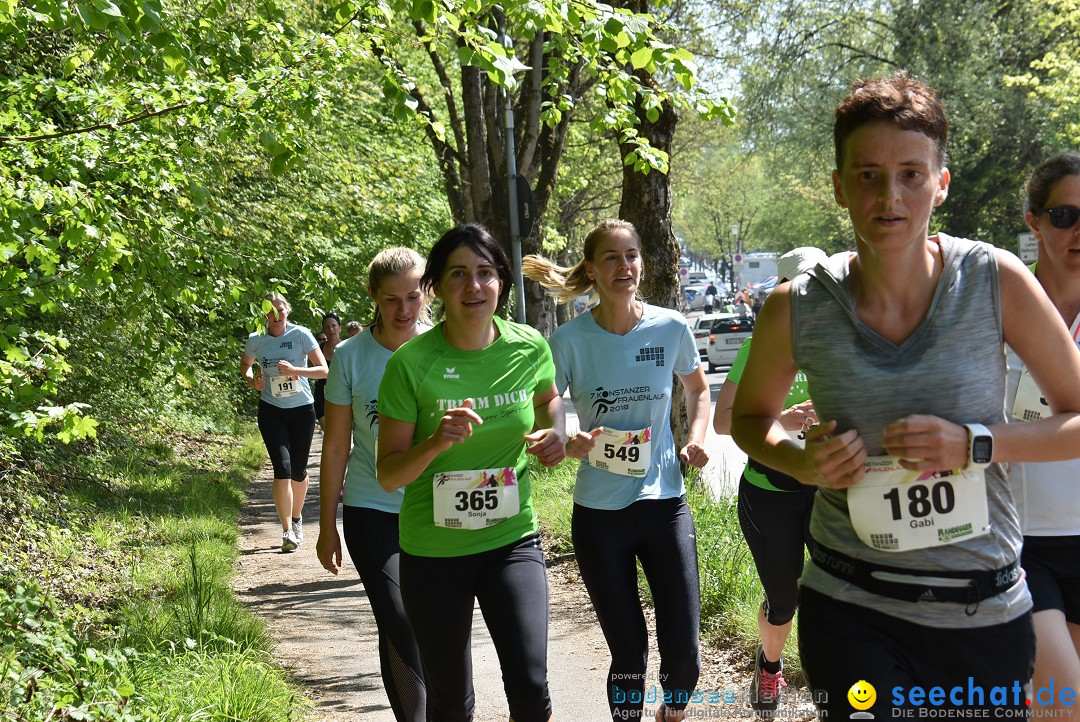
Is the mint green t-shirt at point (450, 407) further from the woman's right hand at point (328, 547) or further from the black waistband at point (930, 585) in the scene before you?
the black waistband at point (930, 585)

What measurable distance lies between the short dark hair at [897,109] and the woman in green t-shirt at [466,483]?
1649 millimetres

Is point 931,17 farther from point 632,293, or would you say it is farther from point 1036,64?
point 632,293

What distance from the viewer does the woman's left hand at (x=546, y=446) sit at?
13.5 ft

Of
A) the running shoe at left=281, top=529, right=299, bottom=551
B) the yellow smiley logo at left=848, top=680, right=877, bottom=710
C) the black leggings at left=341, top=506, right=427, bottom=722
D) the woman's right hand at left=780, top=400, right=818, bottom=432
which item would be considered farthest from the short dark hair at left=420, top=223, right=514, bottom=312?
the running shoe at left=281, top=529, right=299, bottom=551

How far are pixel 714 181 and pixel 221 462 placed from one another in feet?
93.6

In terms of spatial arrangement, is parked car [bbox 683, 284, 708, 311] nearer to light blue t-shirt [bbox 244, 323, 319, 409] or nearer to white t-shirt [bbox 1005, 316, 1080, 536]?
light blue t-shirt [bbox 244, 323, 319, 409]

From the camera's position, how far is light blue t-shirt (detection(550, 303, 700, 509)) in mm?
4715

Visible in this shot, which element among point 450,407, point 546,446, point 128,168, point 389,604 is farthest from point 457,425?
point 128,168

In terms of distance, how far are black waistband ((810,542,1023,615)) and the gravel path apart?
282 cm

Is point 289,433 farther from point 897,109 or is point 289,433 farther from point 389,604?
point 897,109

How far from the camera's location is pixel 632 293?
5055 mm

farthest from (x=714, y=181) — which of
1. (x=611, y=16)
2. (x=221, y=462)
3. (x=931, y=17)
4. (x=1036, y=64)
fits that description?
(x=611, y=16)

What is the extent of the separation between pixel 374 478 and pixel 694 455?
1363 mm

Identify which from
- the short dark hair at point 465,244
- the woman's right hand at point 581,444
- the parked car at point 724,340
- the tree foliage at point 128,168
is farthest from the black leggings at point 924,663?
the parked car at point 724,340
